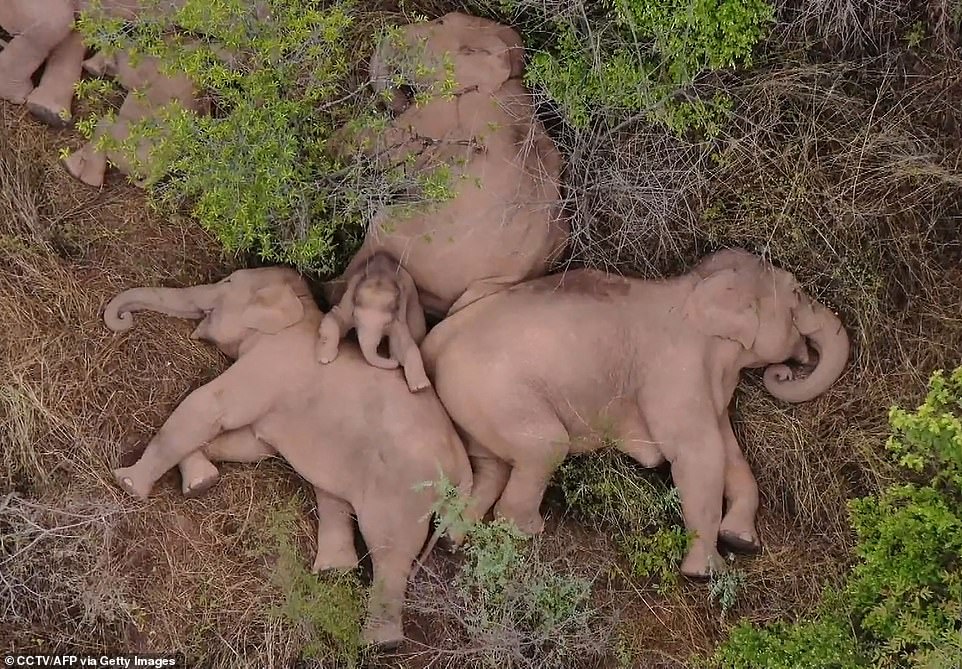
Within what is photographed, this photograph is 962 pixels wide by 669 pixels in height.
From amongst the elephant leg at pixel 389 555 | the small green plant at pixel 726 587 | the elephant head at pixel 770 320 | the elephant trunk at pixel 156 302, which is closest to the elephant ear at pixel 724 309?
the elephant head at pixel 770 320

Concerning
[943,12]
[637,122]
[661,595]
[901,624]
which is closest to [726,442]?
[661,595]

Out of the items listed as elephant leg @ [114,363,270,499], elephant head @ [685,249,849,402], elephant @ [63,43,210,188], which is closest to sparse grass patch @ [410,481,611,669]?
elephant leg @ [114,363,270,499]

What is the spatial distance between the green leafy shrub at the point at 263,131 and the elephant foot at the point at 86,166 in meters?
0.21

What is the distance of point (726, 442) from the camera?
335 cm

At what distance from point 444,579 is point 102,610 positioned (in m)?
1.05

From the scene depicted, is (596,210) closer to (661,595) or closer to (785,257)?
(785,257)

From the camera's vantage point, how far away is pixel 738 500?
3.33 meters

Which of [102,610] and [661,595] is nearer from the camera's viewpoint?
[102,610]

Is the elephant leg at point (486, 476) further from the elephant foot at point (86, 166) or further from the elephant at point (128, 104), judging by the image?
the elephant foot at point (86, 166)

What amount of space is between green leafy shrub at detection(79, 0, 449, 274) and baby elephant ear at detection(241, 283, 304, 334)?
0.13 meters

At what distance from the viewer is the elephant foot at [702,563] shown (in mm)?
3256

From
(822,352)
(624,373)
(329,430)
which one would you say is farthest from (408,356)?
(822,352)

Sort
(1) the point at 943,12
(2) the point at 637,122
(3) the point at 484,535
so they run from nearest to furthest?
1. (3) the point at 484,535
2. (1) the point at 943,12
3. (2) the point at 637,122

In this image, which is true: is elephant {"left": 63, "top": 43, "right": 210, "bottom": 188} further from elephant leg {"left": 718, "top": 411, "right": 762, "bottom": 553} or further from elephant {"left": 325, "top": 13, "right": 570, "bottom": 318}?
elephant leg {"left": 718, "top": 411, "right": 762, "bottom": 553}
